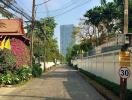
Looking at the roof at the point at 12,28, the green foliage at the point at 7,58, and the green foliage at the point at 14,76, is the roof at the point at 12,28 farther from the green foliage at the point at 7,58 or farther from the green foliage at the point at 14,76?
the green foliage at the point at 7,58

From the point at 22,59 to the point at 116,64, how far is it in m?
14.0

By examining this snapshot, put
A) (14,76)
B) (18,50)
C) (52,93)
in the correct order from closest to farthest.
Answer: (52,93) < (14,76) < (18,50)

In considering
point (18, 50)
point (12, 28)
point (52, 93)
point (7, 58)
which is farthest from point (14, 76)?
point (52, 93)

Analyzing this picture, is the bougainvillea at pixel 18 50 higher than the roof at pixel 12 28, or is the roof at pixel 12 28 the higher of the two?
the roof at pixel 12 28

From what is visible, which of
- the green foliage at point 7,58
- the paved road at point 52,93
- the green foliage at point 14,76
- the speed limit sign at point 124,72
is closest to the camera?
the speed limit sign at point 124,72

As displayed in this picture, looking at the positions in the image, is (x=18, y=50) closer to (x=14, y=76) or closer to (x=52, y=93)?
(x=14, y=76)

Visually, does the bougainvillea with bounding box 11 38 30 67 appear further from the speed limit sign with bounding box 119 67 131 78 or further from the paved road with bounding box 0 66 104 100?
the speed limit sign with bounding box 119 67 131 78

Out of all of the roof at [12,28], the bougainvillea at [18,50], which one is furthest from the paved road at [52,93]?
the roof at [12,28]

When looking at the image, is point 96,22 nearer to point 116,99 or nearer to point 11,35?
point 11,35

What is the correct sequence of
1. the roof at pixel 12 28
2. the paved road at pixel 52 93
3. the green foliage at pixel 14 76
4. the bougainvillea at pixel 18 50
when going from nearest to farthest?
the paved road at pixel 52 93
the green foliage at pixel 14 76
the bougainvillea at pixel 18 50
the roof at pixel 12 28

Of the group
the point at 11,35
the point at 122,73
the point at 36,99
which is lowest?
the point at 36,99

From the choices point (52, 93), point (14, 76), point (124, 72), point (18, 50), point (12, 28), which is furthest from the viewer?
point (12, 28)

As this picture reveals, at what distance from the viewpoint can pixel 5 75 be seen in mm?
32531

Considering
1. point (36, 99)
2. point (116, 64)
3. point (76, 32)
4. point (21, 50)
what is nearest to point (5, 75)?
point (21, 50)
